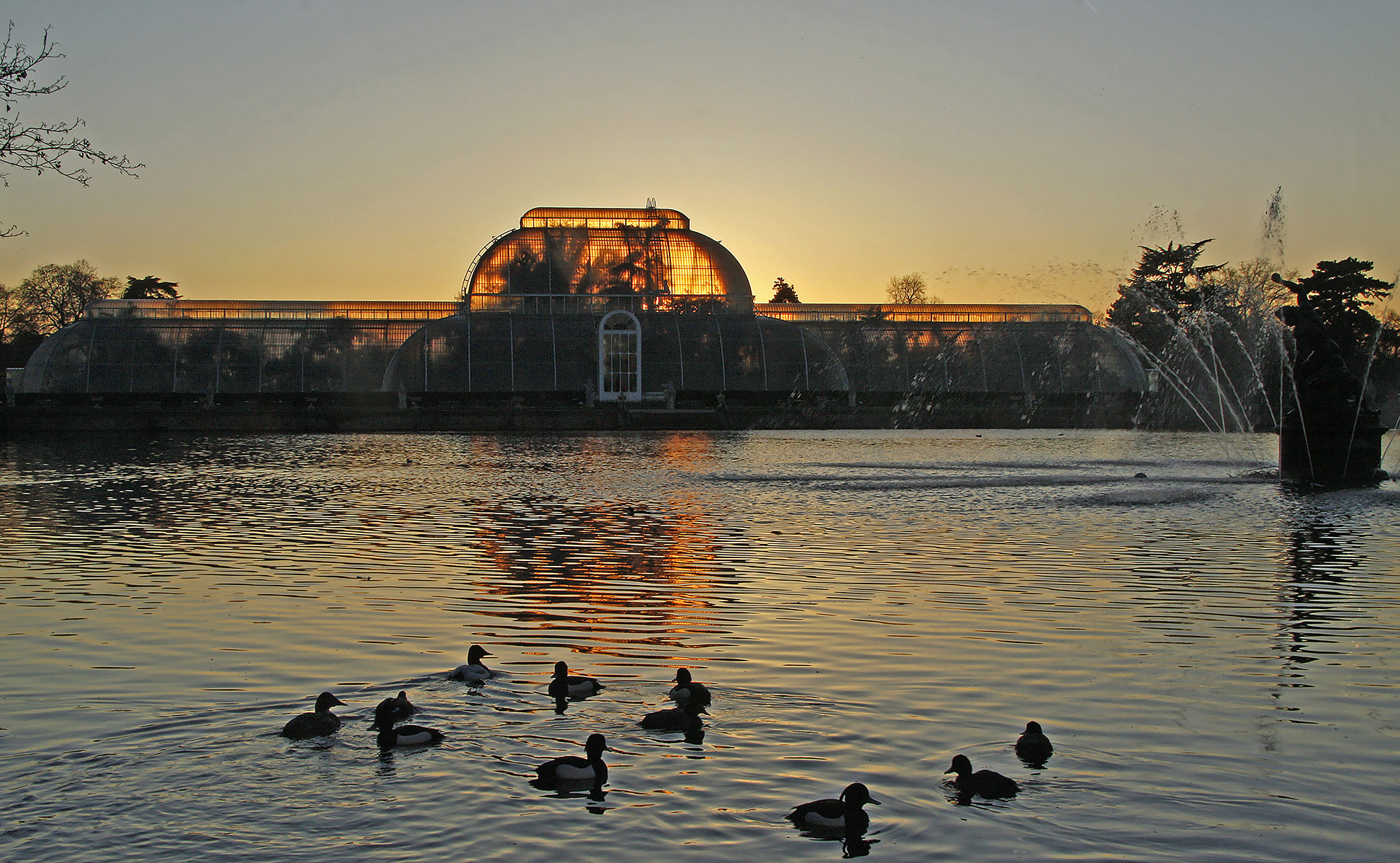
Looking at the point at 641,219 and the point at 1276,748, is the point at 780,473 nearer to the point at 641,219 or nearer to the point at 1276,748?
the point at 1276,748

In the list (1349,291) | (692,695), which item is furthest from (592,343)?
(692,695)

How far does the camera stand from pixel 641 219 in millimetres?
97875

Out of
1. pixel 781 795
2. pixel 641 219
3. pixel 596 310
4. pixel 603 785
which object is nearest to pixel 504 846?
pixel 603 785

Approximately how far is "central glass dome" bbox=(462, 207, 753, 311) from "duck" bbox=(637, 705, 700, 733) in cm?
8158

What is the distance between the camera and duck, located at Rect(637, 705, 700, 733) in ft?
34.6

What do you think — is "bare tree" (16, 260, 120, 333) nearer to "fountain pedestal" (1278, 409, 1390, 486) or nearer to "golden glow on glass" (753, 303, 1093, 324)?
"golden glow on glass" (753, 303, 1093, 324)

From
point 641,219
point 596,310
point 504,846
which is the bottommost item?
point 504,846

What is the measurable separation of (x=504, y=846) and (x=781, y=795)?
2051mm

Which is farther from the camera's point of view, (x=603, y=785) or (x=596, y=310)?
(x=596, y=310)

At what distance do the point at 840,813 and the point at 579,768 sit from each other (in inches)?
79.2

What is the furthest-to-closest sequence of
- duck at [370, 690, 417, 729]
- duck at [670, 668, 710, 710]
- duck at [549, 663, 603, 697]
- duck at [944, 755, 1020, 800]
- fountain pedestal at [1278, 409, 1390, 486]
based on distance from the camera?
1. fountain pedestal at [1278, 409, 1390, 486]
2. duck at [549, 663, 603, 697]
3. duck at [670, 668, 710, 710]
4. duck at [370, 690, 417, 729]
5. duck at [944, 755, 1020, 800]

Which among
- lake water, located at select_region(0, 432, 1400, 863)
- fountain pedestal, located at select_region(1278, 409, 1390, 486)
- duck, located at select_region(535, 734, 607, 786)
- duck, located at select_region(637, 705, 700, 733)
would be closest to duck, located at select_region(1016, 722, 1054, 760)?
lake water, located at select_region(0, 432, 1400, 863)

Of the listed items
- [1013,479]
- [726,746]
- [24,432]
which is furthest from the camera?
[24,432]

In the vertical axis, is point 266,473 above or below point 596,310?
below
